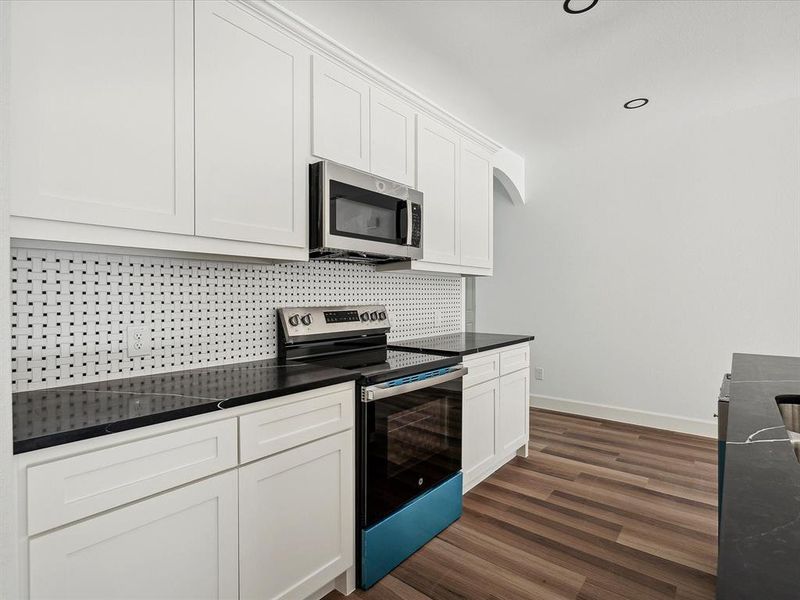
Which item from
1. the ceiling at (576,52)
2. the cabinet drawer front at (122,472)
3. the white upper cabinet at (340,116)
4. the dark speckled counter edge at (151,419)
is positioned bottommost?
the cabinet drawer front at (122,472)

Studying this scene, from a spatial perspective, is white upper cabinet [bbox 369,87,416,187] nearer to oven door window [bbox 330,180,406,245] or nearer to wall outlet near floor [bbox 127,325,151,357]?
oven door window [bbox 330,180,406,245]

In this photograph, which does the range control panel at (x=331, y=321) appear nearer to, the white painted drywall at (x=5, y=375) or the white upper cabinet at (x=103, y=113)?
the white upper cabinet at (x=103, y=113)

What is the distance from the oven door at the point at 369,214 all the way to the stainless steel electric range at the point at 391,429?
45 cm

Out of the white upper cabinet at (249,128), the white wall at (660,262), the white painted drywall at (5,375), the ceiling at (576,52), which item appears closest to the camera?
the white painted drywall at (5,375)

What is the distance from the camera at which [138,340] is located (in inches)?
65.7

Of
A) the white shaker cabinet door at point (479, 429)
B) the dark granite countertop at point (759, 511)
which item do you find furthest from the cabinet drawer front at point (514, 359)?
the dark granite countertop at point (759, 511)

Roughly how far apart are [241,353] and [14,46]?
1.29 metres

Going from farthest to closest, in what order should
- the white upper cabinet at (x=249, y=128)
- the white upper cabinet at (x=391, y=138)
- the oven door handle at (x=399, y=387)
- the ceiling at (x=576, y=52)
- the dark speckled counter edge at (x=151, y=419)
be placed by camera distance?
the white upper cabinet at (x=391, y=138), the ceiling at (x=576, y=52), the oven door handle at (x=399, y=387), the white upper cabinet at (x=249, y=128), the dark speckled counter edge at (x=151, y=419)

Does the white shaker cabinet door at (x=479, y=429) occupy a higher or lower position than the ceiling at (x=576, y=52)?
lower

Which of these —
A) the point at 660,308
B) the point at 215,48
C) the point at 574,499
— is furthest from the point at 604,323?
the point at 215,48

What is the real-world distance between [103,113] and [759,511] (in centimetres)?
182

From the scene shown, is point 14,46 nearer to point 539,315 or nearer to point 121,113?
point 121,113

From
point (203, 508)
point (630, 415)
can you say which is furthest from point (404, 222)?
point (630, 415)

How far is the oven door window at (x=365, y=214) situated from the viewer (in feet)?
6.60
